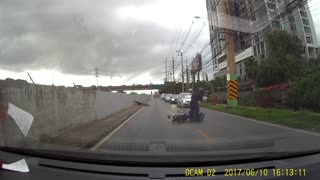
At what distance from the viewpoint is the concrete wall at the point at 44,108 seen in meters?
7.64

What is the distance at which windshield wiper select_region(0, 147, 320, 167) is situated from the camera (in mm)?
4129

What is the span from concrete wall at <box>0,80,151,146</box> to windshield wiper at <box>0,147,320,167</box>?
6.22 feet

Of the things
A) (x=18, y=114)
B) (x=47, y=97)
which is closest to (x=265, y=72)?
(x=47, y=97)

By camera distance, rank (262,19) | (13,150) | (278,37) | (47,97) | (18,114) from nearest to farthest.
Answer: (13,150), (18,114), (47,97), (262,19), (278,37)

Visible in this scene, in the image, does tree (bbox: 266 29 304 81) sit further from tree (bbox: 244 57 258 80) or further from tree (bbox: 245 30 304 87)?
tree (bbox: 244 57 258 80)

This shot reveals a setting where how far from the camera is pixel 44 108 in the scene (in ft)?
39.7

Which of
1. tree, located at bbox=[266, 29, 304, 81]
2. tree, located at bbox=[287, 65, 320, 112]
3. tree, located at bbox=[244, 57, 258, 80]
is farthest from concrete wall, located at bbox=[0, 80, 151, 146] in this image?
tree, located at bbox=[244, 57, 258, 80]

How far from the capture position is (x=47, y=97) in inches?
497

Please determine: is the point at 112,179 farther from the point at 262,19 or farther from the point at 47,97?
the point at 262,19

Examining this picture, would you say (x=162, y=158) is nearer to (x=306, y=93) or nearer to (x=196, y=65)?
(x=306, y=93)

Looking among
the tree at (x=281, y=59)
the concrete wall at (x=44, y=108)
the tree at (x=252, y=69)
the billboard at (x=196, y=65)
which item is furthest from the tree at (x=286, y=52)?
the billboard at (x=196, y=65)

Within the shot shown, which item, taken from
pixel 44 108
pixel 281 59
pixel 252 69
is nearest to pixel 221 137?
pixel 44 108

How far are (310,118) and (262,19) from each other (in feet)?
37.9

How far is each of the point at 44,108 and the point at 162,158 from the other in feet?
28.5
